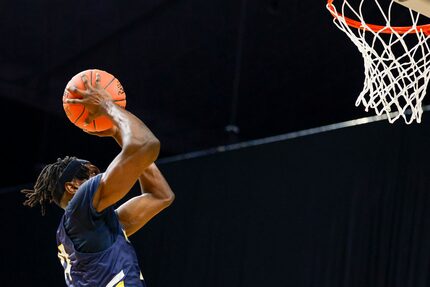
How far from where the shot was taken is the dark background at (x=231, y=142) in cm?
504

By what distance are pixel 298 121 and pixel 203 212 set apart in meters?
1.37

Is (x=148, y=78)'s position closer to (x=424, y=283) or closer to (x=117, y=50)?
(x=117, y=50)

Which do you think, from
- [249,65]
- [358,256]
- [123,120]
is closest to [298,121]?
[249,65]

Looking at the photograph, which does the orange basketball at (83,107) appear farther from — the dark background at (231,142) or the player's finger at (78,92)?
the dark background at (231,142)

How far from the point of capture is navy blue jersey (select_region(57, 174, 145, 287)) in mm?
2869

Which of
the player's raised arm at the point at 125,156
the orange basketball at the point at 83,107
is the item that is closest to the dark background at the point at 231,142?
the orange basketball at the point at 83,107

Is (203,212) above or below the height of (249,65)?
below

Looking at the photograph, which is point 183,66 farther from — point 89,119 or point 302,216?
point 89,119

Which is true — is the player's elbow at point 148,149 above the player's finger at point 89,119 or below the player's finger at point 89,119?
below

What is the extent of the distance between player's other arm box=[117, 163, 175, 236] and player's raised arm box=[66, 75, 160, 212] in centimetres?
42

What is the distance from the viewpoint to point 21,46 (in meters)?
8.05

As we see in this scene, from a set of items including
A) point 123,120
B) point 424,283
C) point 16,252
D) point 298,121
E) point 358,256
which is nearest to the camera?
point 123,120

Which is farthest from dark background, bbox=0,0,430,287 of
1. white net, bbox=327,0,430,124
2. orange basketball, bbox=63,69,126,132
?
orange basketball, bbox=63,69,126,132

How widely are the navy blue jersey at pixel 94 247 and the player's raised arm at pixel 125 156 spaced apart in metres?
0.05
